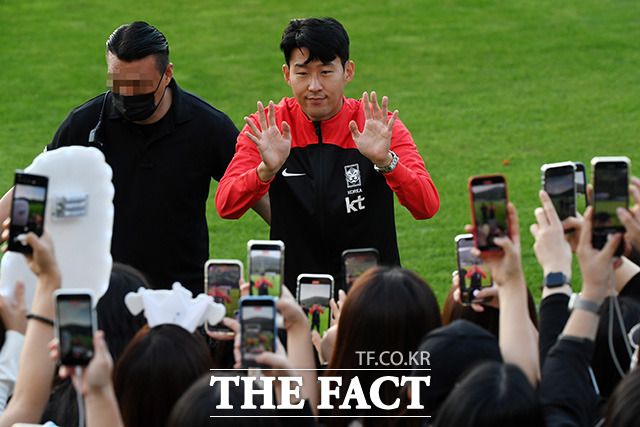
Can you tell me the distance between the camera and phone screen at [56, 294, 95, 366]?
8.14ft

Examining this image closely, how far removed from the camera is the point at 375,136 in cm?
395

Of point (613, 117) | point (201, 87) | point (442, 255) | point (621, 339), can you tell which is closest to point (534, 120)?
point (613, 117)

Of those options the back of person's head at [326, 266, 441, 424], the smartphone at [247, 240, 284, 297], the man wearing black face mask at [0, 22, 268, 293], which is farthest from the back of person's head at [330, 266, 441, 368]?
the man wearing black face mask at [0, 22, 268, 293]

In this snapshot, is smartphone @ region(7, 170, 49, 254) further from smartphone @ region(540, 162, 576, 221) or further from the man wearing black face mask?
smartphone @ region(540, 162, 576, 221)

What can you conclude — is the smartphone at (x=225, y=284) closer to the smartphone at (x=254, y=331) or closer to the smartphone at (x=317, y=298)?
the smartphone at (x=317, y=298)

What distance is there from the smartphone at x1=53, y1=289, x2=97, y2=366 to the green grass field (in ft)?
14.4

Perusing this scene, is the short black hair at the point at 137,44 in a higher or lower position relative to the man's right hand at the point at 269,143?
higher

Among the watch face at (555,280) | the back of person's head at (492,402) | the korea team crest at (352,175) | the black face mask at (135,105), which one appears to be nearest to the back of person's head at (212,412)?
the back of person's head at (492,402)

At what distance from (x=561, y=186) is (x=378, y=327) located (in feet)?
2.43

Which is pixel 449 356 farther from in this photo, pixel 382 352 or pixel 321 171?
pixel 321 171

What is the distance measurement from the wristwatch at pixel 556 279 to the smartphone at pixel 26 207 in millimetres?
1537

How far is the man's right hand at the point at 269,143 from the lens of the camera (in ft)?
12.8

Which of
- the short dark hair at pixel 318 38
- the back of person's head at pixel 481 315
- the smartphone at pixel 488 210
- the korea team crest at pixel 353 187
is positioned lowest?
the back of person's head at pixel 481 315

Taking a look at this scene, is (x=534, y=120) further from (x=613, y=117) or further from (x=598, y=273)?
(x=598, y=273)
